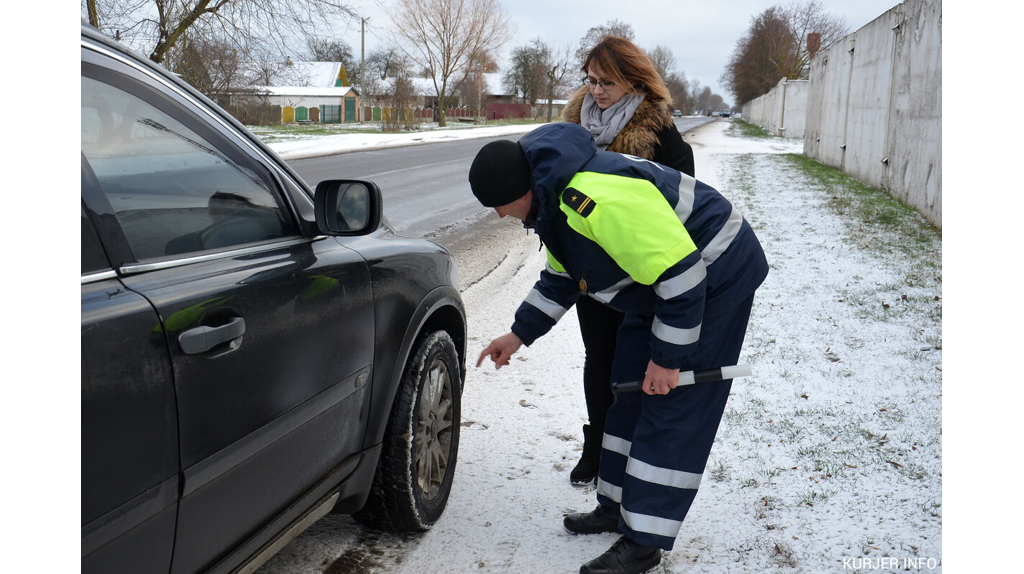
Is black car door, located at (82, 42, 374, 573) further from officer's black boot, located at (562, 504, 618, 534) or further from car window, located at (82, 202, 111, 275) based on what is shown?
officer's black boot, located at (562, 504, 618, 534)

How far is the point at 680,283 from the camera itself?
2217mm

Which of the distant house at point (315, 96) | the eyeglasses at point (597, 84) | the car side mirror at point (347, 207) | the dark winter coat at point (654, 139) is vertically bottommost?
the car side mirror at point (347, 207)

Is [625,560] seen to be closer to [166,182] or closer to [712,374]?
[712,374]

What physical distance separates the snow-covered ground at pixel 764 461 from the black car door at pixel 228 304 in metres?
0.81

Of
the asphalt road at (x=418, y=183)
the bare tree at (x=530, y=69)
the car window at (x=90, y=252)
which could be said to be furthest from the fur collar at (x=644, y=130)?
the bare tree at (x=530, y=69)

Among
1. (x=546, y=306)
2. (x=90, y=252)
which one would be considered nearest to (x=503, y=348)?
(x=546, y=306)

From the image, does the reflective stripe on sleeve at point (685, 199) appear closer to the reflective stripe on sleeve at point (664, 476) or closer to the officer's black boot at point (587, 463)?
the reflective stripe on sleeve at point (664, 476)

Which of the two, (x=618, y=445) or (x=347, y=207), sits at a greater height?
(x=347, y=207)

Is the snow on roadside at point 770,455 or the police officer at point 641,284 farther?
the snow on roadside at point 770,455

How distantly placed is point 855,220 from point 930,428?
6.54 m

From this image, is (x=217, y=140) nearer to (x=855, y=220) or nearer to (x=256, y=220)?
(x=256, y=220)

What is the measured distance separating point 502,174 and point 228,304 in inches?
35.1

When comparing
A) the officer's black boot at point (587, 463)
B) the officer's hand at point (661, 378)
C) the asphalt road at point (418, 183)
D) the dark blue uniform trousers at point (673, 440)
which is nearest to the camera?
the officer's hand at point (661, 378)

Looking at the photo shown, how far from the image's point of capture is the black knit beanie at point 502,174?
88.7 inches
